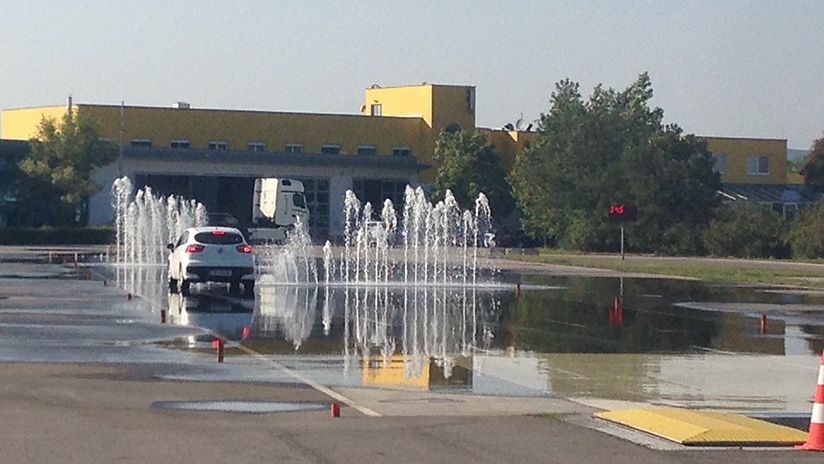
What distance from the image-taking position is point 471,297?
115 feet

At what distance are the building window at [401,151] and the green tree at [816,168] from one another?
1106 inches

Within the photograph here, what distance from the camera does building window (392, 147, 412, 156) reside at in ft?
310

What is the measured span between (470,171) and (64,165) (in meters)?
23.2

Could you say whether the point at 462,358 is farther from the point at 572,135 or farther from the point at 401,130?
the point at 401,130

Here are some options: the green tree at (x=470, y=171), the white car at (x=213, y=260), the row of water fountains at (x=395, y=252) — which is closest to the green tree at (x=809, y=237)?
A: the row of water fountains at (x=395, y=252)

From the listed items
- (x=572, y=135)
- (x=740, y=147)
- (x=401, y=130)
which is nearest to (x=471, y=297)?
(x=572, y=135)

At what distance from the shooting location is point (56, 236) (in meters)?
74.2

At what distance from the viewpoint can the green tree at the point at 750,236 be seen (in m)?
66.3

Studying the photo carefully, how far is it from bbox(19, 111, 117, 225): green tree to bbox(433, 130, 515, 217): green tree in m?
19.7

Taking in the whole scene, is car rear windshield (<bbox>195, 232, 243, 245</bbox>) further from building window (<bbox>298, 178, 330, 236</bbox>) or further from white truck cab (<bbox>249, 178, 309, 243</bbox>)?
building window (<bbox>298, 178, 330, 236</bbox>)

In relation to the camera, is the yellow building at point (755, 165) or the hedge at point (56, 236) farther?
the yellow building at point (755, 165)

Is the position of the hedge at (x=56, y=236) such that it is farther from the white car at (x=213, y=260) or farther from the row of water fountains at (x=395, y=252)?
the white car at (x=213, y=260)

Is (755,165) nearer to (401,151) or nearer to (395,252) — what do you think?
(401,151)

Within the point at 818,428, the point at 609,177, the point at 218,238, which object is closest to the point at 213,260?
the point at 218,238
